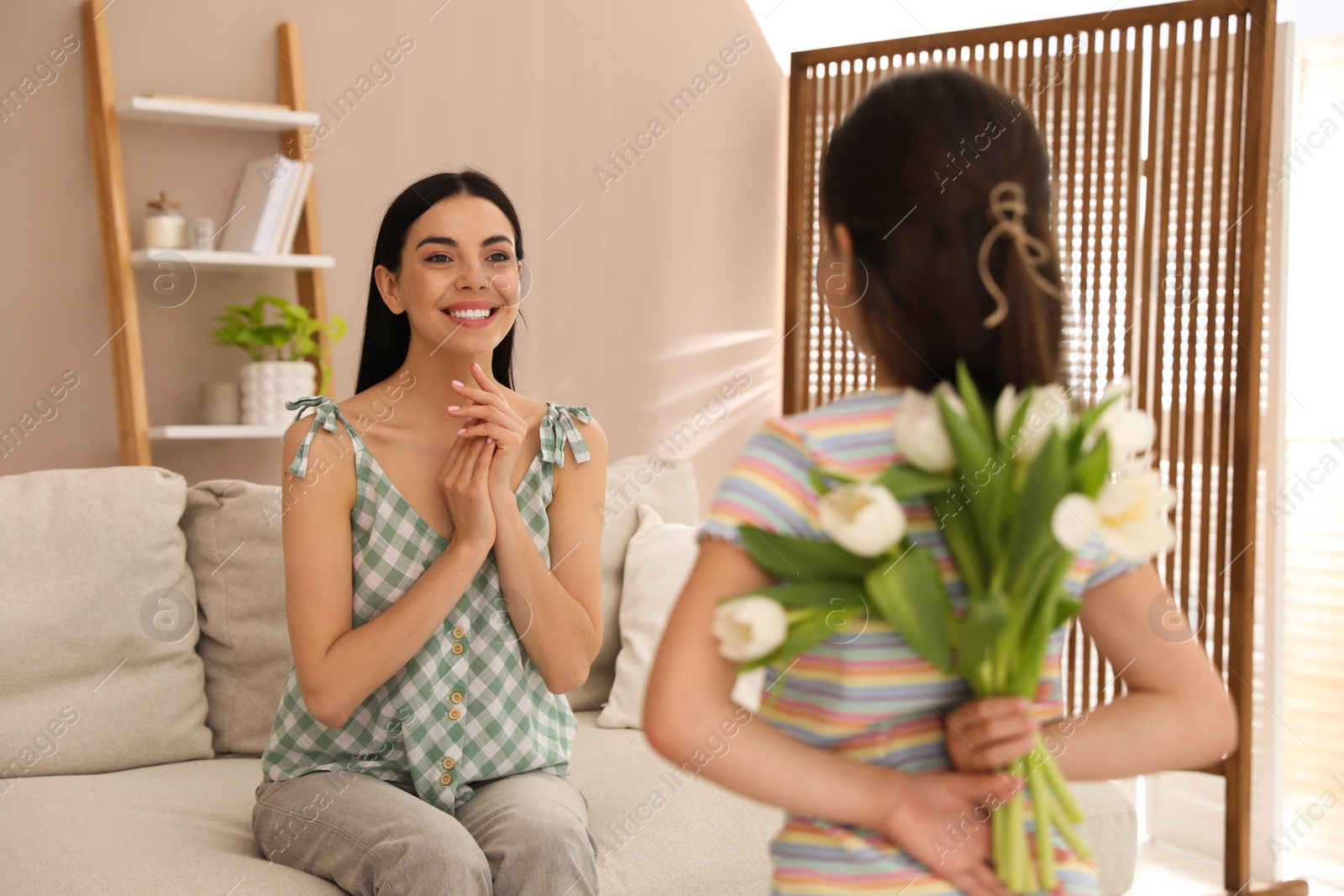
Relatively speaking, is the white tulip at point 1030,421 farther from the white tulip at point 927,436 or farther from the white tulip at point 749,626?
the white tulip at point 749,626

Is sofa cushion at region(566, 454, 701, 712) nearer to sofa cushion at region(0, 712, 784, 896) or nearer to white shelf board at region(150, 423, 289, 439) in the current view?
sofa cushion at region(0, 712, 784, 896)

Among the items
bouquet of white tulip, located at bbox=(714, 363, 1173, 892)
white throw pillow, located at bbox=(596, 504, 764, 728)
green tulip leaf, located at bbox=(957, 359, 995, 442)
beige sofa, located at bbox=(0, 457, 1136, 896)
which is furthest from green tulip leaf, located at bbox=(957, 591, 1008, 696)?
white throw pillow, located at bbox=(596, 504, 764, 728)

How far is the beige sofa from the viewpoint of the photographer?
1.67 metres

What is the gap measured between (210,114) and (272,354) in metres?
0.58

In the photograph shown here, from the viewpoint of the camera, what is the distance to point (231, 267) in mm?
2770

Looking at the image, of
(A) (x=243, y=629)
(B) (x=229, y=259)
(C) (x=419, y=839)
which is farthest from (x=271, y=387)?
(C) (x=419, y=839)

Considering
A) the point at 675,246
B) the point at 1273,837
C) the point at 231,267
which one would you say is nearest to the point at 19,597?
the point at 231,267

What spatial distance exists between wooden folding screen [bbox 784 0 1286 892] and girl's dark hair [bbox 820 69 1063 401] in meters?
2.24

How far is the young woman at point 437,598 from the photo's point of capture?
1.45 metres

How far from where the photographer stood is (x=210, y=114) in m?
2.62

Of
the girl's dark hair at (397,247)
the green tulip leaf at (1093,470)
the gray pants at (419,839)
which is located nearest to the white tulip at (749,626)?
the green tulip leaf at (1093,470)

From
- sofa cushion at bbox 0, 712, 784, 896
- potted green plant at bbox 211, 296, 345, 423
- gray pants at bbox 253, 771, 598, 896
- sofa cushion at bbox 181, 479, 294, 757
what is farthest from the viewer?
potted green plant at bbox 211, 296, 345, 423

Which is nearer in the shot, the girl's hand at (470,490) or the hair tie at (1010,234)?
the hair tie at (1010,234)

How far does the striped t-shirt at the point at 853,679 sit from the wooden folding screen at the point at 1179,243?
226 centimetres
